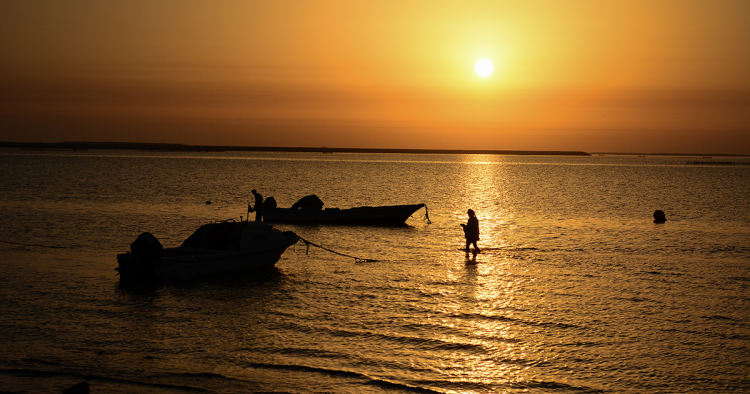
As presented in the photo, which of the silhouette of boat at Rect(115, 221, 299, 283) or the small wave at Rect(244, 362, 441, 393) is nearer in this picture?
the small wave at Rect(244, 362, 441, 393)

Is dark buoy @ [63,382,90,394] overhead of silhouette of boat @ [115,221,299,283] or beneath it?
beneath

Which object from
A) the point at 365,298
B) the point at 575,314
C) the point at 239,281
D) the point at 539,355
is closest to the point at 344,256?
the point at 239,281

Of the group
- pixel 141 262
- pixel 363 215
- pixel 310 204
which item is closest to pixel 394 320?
pixel 141 262

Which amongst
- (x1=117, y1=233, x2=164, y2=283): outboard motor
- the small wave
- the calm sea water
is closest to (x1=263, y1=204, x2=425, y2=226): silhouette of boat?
the calm sea water

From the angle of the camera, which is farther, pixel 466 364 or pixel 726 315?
pixel 726 315

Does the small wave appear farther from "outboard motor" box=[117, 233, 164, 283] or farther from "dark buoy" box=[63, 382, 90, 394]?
"outboard motor" box=[117, 233, 164, 283]

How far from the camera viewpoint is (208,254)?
71.2 feet

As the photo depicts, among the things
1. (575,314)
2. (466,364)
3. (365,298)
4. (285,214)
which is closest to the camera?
(466,364)

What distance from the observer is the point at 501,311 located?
17109mm

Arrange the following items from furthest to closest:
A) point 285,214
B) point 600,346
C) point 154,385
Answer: point 285,214 → point 600,346 → point 154,385

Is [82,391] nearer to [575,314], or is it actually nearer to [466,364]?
[466,364]

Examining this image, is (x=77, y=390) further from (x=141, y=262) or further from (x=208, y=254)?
(x=208, y=254)

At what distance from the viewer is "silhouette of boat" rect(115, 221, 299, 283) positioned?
65.8 feet

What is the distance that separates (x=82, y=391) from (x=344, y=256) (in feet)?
56.0
